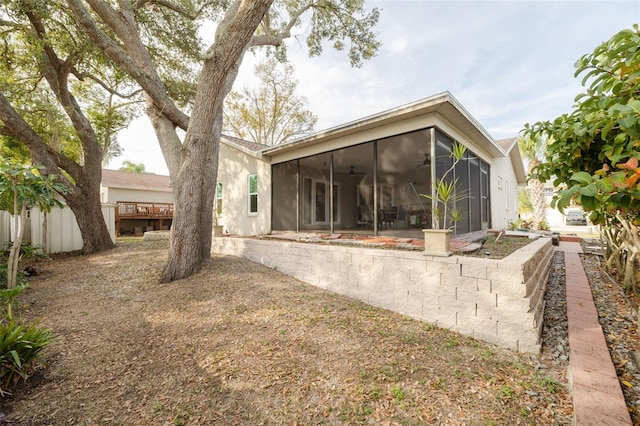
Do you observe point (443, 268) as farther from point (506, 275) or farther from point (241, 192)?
point (241, 192)

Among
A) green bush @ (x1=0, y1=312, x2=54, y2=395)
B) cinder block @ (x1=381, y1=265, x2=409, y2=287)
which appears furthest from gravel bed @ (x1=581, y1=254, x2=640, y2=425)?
green bush @ (x1=0, y1=312, x2=54, y2=395)

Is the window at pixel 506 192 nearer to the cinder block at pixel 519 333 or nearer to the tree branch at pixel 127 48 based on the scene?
the cinder block at pixel 519 333

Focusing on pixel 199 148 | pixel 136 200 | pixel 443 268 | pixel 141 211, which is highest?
pixel 136 200

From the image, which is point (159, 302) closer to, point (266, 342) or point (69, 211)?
point (266, 342)

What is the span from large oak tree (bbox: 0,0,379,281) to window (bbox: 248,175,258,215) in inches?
128

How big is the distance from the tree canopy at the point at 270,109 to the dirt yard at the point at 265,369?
57.6 ft

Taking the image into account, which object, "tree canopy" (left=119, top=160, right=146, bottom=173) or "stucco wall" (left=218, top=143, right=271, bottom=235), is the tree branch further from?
"tree canopy" (left=119, top=160, right=146, bottom=173)

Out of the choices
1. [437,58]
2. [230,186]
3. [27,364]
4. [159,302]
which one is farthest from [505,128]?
[27,364]

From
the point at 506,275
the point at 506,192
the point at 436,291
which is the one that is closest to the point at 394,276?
the point at 436,291

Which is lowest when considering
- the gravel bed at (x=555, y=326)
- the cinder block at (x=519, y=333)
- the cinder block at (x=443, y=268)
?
the gravel bed at (x=555, y=326)

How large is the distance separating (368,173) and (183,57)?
8271 mm

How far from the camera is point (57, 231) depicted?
779 centimetres

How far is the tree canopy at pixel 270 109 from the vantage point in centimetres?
1912

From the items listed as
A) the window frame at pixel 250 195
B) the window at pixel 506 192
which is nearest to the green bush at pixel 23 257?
the window frame at pixel 250 195
